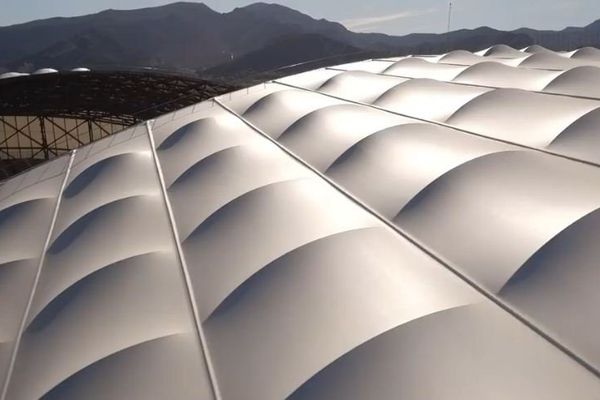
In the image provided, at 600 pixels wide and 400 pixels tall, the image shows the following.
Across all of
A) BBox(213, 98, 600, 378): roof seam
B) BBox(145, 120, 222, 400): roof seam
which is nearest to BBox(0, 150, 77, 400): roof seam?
BBox(145, 120, 222, 400): roof seam

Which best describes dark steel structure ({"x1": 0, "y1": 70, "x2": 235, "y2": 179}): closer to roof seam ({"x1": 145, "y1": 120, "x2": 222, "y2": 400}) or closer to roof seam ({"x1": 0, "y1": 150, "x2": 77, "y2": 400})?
roof seam ({"x1": 0, "y1": 150, "x2": 77, "y2": 400})

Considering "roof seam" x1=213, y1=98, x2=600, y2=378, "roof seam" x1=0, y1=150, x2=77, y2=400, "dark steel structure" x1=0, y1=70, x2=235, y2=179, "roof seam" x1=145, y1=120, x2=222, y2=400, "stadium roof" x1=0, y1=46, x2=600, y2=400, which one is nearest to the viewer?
"roof seam" x1=213, y1=98, x2=600, y2=378

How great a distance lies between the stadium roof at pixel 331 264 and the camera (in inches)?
256

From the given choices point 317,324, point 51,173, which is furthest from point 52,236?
point 317,324

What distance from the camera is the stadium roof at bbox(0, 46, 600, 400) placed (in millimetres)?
6500

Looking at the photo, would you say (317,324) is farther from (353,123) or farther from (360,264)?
(353,123)

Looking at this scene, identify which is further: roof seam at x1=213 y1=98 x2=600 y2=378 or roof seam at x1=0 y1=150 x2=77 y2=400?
roof seam at x1=0 y1=150 x2=77 y2=400

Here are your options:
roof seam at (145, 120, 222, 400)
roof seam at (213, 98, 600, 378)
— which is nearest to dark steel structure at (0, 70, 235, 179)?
roof seam at (145, 120, 222, 400)

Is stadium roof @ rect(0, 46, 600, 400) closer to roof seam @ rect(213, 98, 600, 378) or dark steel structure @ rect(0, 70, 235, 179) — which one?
roof seam @ rect(213, 98, 600, 378)

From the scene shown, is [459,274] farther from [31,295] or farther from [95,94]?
[95,94]

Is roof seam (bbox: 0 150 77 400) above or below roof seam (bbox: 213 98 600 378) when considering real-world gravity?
below

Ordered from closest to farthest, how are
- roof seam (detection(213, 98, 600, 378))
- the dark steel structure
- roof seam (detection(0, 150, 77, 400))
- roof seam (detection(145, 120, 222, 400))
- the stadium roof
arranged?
roof seam (detection(213, 98, 600, 378))
the stadium roof
roof seam (detection(145, 120, 222, 400))
roof seam (detection(0, 150, 77, 400))
the dark steel structure

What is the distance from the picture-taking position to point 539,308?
688 centimetres

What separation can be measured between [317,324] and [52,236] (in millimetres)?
10161
